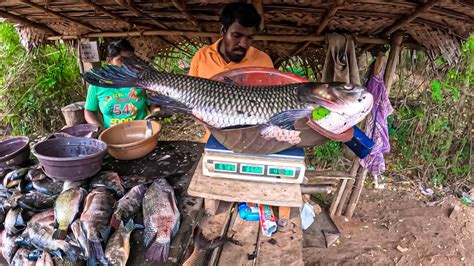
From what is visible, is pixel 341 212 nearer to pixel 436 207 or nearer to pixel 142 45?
pixel 436 207

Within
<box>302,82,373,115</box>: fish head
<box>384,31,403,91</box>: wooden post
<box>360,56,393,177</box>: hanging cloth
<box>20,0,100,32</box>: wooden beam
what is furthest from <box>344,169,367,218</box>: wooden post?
<box>20,0,100,32</box>: wooden beam

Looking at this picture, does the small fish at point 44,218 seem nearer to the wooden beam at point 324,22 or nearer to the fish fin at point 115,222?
the fish fin at point 115,222

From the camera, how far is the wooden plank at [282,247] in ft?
4.94

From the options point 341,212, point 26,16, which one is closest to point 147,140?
point 26,16

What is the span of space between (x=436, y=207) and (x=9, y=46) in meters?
7.47

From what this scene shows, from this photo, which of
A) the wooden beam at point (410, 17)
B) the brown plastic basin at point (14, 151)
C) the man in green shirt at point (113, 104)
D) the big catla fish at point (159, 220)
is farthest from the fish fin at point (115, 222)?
the wooden beam at point (410, 17)

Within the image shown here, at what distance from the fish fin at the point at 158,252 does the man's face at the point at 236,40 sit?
1.58 metres

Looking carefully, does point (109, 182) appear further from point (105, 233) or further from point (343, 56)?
point (343, 56)

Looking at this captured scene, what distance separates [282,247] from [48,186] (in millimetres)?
1398

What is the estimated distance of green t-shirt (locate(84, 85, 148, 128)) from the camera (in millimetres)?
3334

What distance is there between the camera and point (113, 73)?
5.67 ft

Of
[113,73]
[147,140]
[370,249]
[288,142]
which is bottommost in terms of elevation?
[370,249]

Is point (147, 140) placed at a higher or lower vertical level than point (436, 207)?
higher

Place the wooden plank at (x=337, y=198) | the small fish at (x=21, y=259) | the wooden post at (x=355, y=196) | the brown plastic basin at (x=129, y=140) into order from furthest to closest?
the wooden plank at (x=337, y=198) < the wooden post at (x=355, y=196) < the brown plastic basin at (x=129, y=140) < the small fish at (x=21, y=259)
